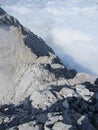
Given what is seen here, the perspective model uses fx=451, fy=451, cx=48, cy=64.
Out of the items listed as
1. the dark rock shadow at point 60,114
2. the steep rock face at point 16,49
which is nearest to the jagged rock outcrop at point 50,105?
the dark rock shadow at point 60,114

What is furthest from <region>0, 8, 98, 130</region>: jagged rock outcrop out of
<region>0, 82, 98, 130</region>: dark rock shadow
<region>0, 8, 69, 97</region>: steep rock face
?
<region>0, 8, 69, 97</region>: steep rock face

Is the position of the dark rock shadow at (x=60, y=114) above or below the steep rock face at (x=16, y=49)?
below

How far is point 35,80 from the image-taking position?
64.0m

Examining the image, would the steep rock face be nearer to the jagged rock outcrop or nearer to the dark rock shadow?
the jagged rock outcrop

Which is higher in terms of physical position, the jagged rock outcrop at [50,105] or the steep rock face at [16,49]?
the steep rock face at [16,49]

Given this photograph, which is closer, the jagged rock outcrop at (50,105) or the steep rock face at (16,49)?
the jagged rock outcrop at (50,105)

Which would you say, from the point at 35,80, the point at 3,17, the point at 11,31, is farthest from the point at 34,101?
the point at 3,17

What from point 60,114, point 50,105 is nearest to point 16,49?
point 50,105

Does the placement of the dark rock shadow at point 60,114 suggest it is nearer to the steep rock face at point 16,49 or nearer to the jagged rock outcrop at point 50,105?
the jagged rock outcrop at point 50,105

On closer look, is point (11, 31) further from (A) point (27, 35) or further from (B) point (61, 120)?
(B) point (61, 120)

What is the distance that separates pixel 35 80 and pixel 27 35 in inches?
2449

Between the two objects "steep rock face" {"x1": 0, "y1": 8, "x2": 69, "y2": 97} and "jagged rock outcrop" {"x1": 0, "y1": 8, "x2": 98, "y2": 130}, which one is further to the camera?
"steep rock face" {"x1": 0, "y1": 8, "x2": 69, "y2": 97}

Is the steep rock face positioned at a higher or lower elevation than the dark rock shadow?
higher

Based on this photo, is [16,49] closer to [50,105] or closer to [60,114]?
[50,105]
